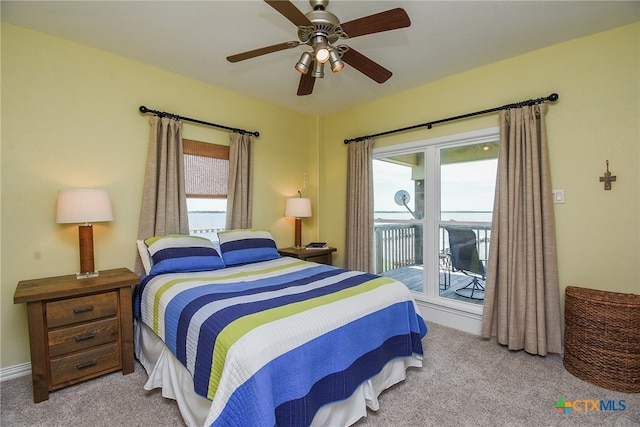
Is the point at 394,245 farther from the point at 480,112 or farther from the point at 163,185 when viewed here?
the point at 163,185

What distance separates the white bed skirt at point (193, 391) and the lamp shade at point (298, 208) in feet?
6.61

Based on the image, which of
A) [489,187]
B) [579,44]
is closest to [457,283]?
[489,187]

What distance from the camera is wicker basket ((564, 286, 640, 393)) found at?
1.93 m

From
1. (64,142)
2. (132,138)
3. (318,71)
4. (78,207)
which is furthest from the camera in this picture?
(132,138)

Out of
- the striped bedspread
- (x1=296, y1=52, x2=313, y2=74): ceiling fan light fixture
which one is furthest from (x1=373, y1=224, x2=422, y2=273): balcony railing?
(x1=296, y1=52, x2=313, y2=74): ceiling fan light fixture

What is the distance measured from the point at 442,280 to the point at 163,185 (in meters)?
3.15

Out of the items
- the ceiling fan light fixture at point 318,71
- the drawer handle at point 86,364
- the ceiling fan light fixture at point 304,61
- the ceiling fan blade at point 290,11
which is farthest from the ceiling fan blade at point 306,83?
the drawer handle at point 86,364

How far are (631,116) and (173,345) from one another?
11.8ft

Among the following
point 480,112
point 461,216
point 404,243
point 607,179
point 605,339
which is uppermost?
point 480,112

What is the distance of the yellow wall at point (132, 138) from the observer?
2.18 m

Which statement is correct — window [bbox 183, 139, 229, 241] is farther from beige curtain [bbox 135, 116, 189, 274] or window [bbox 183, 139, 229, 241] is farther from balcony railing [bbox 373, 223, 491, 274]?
balcony railing [bbox 373, 223, 491, 274]

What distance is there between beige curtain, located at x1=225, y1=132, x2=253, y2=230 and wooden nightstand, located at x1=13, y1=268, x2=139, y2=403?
1.28 metres

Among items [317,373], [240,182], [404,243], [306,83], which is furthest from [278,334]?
[404,243]

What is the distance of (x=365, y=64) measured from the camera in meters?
2.02
